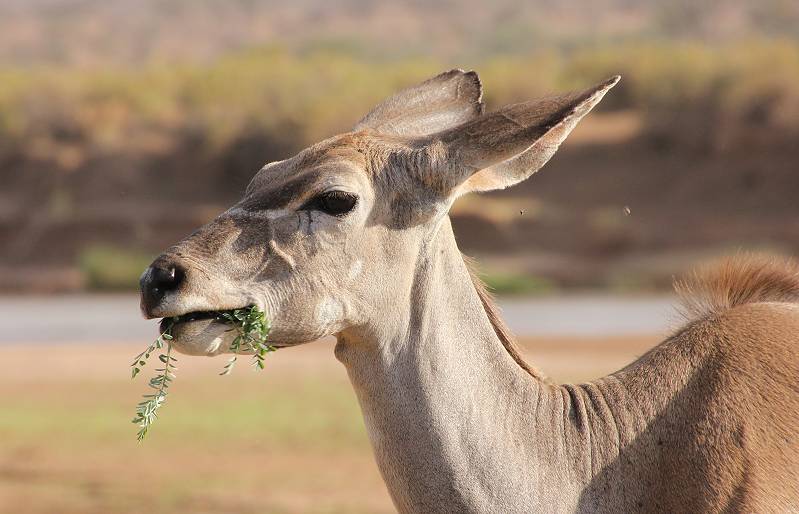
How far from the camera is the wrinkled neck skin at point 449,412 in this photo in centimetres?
521

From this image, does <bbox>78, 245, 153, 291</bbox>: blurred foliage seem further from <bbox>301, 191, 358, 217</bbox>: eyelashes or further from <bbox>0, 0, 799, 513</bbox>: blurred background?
<bbox>301, 191, 358, 217</bbox>: eyelashes

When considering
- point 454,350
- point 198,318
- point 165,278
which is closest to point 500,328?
point 454,350

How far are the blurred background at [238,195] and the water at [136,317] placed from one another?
111 mm

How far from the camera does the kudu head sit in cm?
502

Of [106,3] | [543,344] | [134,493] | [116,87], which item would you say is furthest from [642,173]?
[106,3]

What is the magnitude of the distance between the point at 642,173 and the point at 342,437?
27.2 m

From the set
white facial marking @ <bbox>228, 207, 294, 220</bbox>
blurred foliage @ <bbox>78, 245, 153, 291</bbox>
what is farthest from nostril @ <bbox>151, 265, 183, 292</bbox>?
blurred foliage @ <bbox>78, 245, 153, 291</bbox>

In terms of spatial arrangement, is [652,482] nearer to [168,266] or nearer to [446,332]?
[446,332]

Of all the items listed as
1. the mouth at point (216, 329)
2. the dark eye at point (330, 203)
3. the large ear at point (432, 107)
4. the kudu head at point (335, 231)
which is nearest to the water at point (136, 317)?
the large ear at point (432, 107)

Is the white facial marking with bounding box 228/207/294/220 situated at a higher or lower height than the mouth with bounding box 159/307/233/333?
higher

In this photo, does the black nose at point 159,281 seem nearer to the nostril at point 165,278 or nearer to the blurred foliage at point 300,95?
the nostril at point 165,278

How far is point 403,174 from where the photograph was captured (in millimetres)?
5422

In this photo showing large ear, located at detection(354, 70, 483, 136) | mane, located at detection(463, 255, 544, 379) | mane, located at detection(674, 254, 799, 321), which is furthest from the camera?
large ear, located at detection(354, 70, 483, 136)

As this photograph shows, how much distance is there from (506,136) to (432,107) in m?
1.36
